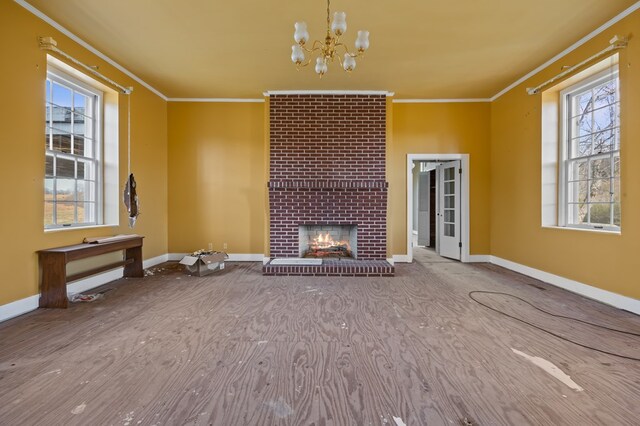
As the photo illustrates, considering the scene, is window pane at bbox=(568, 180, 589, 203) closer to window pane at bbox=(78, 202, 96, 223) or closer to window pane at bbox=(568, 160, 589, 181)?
window pane at bbox=(568, 160, 589, 181)

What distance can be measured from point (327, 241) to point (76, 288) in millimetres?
3513

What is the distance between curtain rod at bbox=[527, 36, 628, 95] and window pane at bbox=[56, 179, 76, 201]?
6100 millimetres

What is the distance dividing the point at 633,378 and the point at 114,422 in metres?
2.90

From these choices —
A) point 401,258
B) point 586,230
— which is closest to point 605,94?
point 586,230

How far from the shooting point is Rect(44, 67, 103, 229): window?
323cm

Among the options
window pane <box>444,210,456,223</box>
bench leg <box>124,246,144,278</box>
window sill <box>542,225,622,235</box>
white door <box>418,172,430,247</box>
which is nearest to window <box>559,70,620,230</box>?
window sill <box>542,225,622,235</box>

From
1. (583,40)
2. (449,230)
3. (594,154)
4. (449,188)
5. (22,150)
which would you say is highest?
(583,40)

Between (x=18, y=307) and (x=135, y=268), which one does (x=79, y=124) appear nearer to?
(x=135, y=268)

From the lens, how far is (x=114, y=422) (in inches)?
53.3

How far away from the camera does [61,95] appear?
3393mm

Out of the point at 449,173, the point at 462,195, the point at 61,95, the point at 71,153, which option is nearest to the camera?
the point at 61,95

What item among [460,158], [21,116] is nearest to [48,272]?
[21,116]

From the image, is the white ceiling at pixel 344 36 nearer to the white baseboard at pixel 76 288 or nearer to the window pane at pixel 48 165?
the window pane at pixel 48 165

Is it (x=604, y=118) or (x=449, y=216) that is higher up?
(x=604, y=118)
